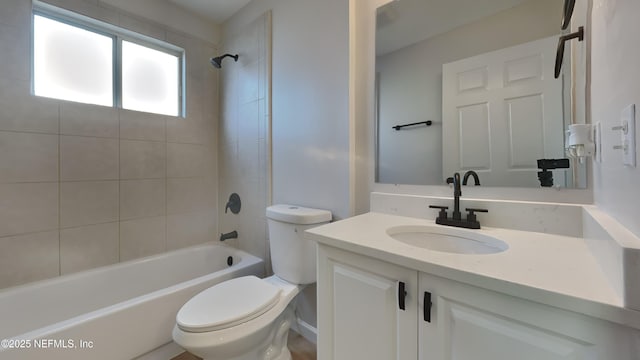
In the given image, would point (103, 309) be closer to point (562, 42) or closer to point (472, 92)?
point (472, 92)

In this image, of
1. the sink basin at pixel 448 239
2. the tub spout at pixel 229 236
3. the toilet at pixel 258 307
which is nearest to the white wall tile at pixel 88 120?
the tub spout at pixel 229 236

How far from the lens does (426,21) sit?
4.03 ft

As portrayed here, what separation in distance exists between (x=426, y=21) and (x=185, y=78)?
6.39 feet

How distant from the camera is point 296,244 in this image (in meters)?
1.38

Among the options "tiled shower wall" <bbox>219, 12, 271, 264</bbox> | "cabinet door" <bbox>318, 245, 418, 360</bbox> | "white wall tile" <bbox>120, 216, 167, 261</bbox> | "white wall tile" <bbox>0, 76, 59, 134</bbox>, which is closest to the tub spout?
"tiled shower wall" <bbox>219, 12, 271, 264</bbox>

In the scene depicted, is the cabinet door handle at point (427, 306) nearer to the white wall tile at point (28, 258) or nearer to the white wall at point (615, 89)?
the white wall at point (615, 89)

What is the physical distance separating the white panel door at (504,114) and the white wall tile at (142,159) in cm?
208

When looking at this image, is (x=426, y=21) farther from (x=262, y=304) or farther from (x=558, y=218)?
(x=262, y=304)

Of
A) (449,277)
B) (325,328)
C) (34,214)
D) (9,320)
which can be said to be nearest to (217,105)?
(34,214)

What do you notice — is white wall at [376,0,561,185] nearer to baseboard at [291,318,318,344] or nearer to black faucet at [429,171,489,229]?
black faucet at [429,171,489,229]

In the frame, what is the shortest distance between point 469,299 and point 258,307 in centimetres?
90

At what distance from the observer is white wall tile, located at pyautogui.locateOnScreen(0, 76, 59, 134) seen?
1444mm

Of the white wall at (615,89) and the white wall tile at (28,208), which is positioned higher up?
the white wall at (615,89)

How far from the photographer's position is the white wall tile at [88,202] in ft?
5.38
